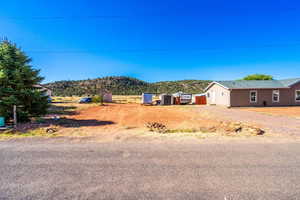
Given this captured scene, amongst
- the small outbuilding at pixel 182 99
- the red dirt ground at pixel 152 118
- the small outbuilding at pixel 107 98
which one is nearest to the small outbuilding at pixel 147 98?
the small outbuilding at pixel 182 99

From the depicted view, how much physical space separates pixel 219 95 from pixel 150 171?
2120 cm

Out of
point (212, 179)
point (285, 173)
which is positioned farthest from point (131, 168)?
point (285, 173)

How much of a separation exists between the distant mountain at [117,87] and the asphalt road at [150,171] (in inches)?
2456

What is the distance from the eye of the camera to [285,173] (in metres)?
2.88

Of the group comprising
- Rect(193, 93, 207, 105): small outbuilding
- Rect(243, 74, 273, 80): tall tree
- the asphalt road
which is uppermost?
Rect(243, 74, 273, 80): tall tree

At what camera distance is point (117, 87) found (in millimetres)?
73438

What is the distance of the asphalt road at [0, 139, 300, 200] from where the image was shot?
2.34 metres

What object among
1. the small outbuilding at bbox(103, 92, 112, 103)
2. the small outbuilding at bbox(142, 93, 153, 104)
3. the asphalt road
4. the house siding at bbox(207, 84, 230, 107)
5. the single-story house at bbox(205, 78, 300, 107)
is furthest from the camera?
the small outbuilding at bbox(103, 92, 112, 103)

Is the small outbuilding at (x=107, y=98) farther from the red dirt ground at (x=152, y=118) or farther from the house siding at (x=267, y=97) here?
the house siding at (x=267, y=97)

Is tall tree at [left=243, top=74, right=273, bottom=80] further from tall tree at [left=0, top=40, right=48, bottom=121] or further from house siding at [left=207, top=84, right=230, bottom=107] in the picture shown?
tall tree at [left=0, top=40, right=48, bottom=121]

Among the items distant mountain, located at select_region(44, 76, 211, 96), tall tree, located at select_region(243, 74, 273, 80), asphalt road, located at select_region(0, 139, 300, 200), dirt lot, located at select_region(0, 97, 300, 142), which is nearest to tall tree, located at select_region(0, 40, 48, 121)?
dirt lot, located at select_region(0, 97, 300, 142)

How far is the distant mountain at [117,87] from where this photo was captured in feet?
221

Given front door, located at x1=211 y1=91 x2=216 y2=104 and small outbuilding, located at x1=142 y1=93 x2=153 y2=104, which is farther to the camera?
small outbuilding, located at x1=142 y1=93 x2=153 y2=104

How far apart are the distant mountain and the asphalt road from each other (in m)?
62.4
